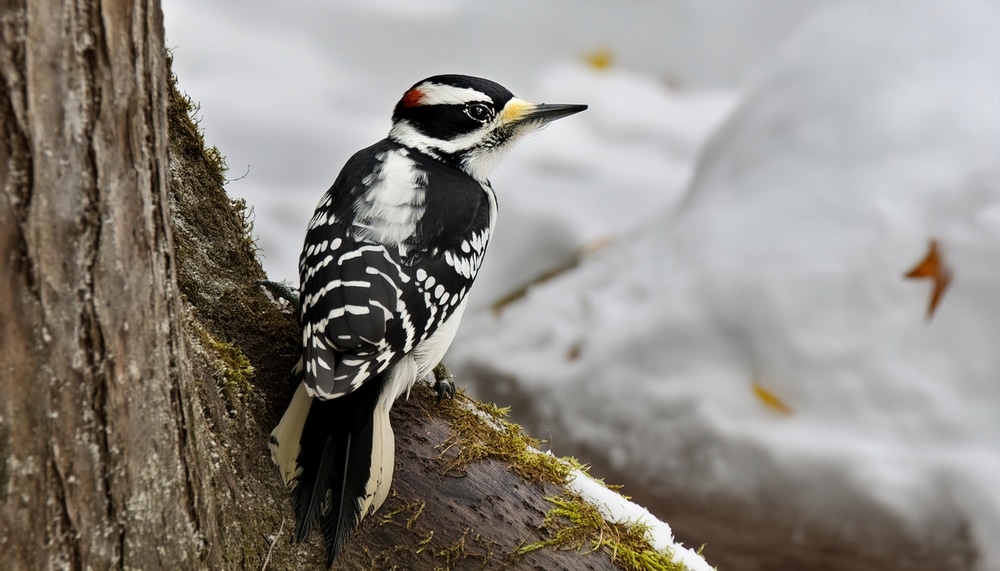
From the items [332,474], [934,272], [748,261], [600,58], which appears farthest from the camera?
[600,58]

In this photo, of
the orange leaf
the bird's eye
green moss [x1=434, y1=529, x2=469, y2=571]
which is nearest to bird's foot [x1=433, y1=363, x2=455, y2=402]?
green moss [x1=434, y1=529, x2=469, y2=571]

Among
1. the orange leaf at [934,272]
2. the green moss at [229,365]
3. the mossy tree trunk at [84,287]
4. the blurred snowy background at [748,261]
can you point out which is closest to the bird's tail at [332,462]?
the green moss at [229,365]

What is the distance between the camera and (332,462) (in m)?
2.23

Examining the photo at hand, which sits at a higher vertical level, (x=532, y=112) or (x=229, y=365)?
(x=532, y=112)

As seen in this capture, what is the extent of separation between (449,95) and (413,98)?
0.46 ft

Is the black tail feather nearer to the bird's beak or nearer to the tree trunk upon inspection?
the tree trunk

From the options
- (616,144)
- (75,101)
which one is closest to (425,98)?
(75,101)

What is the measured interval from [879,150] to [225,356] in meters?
3.97

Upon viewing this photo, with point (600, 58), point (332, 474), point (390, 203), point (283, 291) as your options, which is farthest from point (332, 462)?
point (600, 58)

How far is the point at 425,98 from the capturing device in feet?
9.95

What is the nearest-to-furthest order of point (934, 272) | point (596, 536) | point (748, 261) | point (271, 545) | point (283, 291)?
point (271, 545), point (596, 536), point (283, 291), point (934, 272), point (748, 261)

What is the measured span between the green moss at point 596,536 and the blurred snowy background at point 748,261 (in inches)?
81.1

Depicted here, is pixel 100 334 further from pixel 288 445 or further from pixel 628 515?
pixel 628 515

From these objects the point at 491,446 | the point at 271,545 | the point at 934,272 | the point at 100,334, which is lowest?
the point at 271,545
